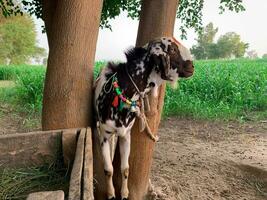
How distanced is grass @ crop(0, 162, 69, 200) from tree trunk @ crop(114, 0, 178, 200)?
0.98m

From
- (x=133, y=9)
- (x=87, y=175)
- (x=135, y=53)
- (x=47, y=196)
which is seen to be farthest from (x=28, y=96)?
(x=47, y=196)

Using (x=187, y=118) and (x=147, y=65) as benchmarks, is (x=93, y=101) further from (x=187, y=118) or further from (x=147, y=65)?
(x=187, y=118)

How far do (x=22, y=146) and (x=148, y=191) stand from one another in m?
1.62

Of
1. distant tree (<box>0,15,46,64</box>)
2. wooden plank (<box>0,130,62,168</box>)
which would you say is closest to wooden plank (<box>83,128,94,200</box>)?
wooden plank (<box>0,130,62,168</box>)

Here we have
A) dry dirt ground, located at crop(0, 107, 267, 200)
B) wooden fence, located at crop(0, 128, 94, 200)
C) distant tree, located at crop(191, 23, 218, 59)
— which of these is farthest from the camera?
distant tree, located at crop(191, 23, 218, 59)

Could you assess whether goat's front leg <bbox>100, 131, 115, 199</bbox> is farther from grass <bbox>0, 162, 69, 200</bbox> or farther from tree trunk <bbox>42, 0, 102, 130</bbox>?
grass <bbox>0, 162, 69, 200</bbox>

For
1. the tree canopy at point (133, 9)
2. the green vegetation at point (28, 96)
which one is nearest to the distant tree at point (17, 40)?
the green vegetation at point (28, 96)

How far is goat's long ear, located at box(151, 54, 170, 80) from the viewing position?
8.06 feet

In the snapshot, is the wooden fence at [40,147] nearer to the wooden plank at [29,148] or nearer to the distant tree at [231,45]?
the wooden plank at [29,148]

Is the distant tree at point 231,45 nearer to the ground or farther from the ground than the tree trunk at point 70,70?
farther from the ground

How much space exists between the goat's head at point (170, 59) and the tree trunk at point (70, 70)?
48cm

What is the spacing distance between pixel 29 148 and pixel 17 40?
3105 cm

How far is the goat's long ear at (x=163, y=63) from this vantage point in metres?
2.46

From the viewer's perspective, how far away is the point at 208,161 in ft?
16.3
